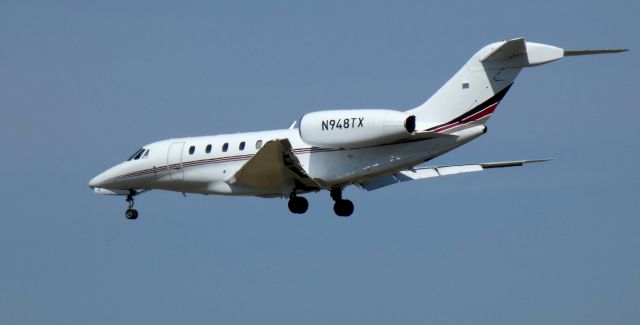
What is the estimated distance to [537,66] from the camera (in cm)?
3494

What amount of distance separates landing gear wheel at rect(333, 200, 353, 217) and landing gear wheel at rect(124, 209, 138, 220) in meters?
6.68

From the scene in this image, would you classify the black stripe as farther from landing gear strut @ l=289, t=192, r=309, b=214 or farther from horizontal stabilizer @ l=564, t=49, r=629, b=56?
landing gear strut @ l=289, t=192, r=309, b=214

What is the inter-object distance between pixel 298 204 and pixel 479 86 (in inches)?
258

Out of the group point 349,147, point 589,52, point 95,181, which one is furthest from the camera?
point 95,181

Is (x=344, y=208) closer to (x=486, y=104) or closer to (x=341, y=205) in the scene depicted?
(x=341, y=205)

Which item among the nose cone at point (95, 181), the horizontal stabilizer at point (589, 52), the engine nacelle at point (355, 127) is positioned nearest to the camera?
the horizontal stabilizer at point (589, 52)

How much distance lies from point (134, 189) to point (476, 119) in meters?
12.2

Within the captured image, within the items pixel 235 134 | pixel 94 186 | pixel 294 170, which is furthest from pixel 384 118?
pixel 94 186

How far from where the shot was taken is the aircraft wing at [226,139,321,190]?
121ft

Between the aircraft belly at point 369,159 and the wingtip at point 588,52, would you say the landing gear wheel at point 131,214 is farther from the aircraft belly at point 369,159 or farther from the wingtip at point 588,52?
the wingtip at point 588,52

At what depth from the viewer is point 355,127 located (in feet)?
119

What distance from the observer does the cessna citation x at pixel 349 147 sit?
1404 inches

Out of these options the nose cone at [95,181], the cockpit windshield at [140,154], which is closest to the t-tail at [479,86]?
the cockpit windshield at [140,154]

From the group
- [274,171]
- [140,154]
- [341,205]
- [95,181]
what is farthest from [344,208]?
[95,181]
